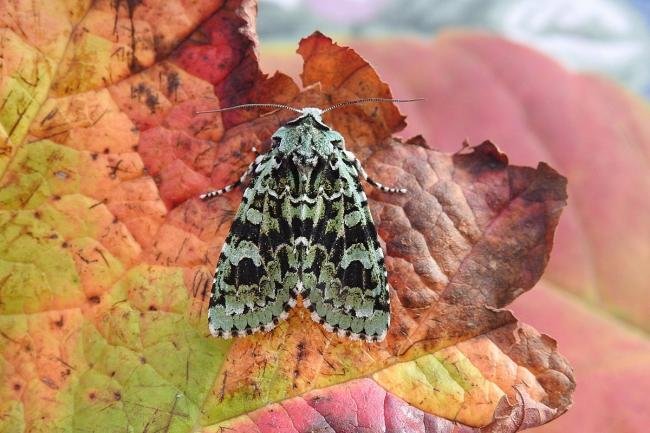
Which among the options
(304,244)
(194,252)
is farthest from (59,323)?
(304,244)

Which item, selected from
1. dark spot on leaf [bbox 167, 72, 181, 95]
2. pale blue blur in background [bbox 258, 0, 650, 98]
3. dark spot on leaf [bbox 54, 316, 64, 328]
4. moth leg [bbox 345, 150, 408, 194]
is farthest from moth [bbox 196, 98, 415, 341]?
pale blue blur in background [bbox 258, 0, 650, 98]

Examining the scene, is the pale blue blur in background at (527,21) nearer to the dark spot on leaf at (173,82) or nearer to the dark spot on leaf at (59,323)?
the dark spot on leaf at (173,82)

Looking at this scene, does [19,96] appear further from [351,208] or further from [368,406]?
[368,406]

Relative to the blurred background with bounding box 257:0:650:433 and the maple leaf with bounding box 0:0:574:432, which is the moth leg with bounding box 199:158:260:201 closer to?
the maple leaf with bounding box 0:0:574:432

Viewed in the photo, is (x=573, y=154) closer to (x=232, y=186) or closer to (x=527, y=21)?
(x=232, y=186)

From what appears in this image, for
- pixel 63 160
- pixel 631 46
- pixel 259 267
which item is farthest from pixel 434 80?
pixel 631 46

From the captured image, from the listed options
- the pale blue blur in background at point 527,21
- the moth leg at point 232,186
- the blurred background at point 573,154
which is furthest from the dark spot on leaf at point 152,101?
the pale blue blur in background at point 527,21

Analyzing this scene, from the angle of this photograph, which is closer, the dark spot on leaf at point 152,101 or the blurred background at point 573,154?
the dark spot on leaf at point 152,101
